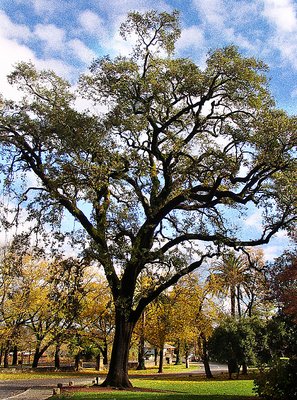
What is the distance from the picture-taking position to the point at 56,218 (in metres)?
18.8

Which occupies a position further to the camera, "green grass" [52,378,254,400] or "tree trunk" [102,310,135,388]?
"tree trunk" [102,310,135,388]

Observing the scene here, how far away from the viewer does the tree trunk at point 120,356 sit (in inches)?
738

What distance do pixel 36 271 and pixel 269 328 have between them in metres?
19.8

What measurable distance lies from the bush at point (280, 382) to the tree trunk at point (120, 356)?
27.2 feet

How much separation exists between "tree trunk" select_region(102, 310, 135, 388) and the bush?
327 inches

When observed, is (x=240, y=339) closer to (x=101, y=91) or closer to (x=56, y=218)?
(x=56, y=218)

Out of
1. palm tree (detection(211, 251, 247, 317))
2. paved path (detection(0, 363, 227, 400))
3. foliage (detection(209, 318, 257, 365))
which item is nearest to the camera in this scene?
paved path (detection(0, 363, 227, 400))

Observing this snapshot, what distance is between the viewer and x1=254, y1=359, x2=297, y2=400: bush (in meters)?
10.7

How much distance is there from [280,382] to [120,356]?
958 centimetres

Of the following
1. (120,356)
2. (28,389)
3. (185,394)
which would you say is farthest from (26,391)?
(185,394)

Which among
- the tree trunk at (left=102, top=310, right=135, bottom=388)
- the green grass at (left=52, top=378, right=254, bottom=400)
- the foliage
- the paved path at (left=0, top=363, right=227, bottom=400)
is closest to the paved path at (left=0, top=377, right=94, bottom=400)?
the paved path at (left=0, top=363, right=227, bottom=400)

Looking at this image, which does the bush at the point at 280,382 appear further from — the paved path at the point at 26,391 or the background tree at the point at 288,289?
the paved path at the point at 26,391

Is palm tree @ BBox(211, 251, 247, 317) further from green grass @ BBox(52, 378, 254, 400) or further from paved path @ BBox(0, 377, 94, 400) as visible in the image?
paved path @ BBox(0, 377, 94, 400)

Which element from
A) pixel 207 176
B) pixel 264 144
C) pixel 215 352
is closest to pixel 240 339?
pixel 215 352
